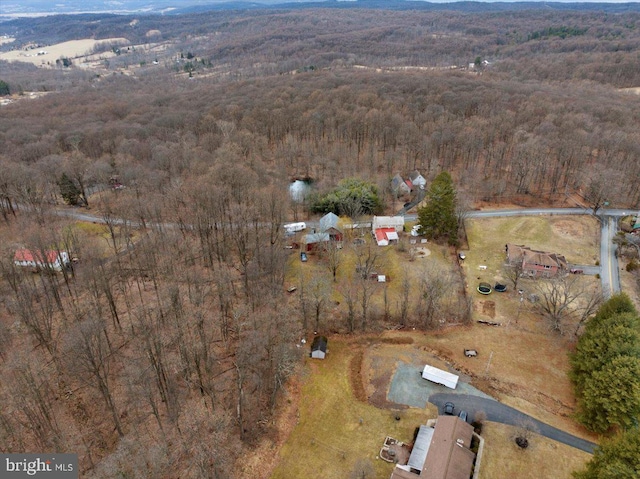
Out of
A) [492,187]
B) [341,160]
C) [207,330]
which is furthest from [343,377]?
[341,160]

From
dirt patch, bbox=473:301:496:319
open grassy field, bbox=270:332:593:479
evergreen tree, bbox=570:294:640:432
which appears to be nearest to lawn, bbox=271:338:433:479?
open grassy field, bbox=270:332:593:479

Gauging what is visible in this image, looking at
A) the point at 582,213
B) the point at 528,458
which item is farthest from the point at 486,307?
the point at 582,213

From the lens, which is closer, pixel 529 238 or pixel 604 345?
pixel 604 345

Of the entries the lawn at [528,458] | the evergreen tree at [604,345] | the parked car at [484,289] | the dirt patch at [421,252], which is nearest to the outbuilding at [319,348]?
the lawn at [528,458]

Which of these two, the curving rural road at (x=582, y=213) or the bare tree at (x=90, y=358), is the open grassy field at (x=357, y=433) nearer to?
the bare tree at (x=90, y=358)

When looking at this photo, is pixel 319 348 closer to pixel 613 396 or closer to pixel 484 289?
pixel 484 289
